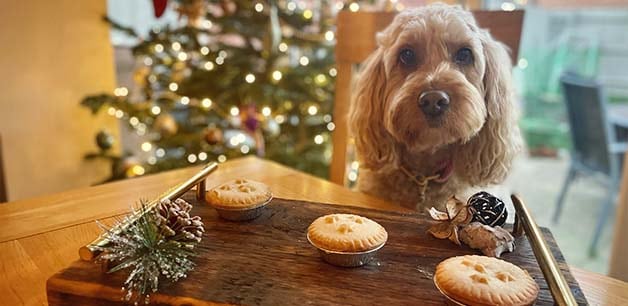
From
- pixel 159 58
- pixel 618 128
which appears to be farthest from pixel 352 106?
pixel 618 128

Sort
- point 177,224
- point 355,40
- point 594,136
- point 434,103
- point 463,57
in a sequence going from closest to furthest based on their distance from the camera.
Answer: point 177,224
point 434,103
point 463,57
point 355,40
point 594,136

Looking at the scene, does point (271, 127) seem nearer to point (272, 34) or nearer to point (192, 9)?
point (272, 34)

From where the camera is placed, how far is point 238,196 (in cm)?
72

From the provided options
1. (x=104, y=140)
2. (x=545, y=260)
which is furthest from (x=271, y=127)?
(x=545, y=260)

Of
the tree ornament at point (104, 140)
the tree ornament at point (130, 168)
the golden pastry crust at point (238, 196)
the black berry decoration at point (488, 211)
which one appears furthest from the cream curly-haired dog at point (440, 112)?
the tree ornament at point (104, 140)

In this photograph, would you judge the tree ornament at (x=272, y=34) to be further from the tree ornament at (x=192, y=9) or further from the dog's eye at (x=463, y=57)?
the dog's eye at (x=463, y=57)

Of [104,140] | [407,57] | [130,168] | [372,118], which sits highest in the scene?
[407,57]

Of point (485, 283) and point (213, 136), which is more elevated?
point (485, 283)

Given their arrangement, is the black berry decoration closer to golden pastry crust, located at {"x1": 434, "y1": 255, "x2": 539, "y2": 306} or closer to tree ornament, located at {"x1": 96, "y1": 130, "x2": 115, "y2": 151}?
golden pastry crust, located at {"x1": 434, "y1": 255, "x2": 539, "y2": 306}

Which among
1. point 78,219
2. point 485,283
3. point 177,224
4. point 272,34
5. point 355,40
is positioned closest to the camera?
point 485,283

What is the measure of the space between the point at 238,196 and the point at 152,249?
0.17 metres

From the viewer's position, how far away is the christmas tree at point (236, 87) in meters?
2.21

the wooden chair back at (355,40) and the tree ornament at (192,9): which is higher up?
the tree ornament at (192,9)

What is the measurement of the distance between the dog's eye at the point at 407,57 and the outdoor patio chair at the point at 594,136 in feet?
5.70
